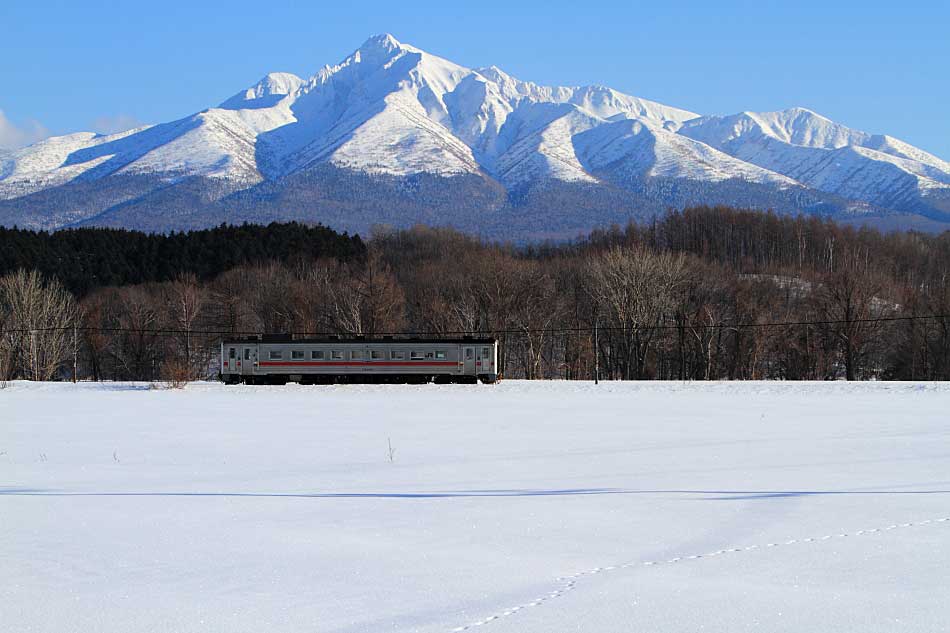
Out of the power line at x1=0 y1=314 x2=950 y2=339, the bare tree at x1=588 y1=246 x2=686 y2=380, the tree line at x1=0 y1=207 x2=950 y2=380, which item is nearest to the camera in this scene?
the power line at x1=0 y1=314 x2=950 y2=339

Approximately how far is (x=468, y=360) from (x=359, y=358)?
5949 millimetres

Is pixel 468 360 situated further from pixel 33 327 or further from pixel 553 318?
pixel 33 327

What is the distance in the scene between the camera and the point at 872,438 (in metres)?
19.8

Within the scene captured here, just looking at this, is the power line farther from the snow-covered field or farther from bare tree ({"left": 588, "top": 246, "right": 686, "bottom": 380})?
the snow-covered field

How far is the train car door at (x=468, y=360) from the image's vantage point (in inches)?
2029

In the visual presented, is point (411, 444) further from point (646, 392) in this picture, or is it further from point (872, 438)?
point (646, 392)

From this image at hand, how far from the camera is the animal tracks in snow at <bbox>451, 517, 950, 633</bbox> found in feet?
24.1

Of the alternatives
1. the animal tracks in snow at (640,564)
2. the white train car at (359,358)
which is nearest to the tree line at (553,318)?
the white train car at (359,358)

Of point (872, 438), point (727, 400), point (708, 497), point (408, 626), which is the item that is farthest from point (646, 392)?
point (408, 626)

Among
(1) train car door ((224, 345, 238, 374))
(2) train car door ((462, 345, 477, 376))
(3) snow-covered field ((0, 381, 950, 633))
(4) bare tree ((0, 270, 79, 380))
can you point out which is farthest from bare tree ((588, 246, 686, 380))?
(3) snow-covered field ((0, 381, 950, 633))

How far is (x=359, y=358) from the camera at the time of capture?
171 feet

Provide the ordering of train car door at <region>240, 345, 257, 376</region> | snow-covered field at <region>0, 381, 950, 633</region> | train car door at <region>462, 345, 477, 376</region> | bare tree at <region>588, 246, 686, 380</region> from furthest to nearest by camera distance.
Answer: bare tree at <region>588, 246, 686, 380</region> → train car door at <region>240, 345, 257, 376</region> → train car door at <region>462, 345, 477, 376</region> → snow-covered field at <region>0, 381, 950, 633</region>

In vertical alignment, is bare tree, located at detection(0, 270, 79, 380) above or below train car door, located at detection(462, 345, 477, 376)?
above

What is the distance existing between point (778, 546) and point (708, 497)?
286 centimetres
